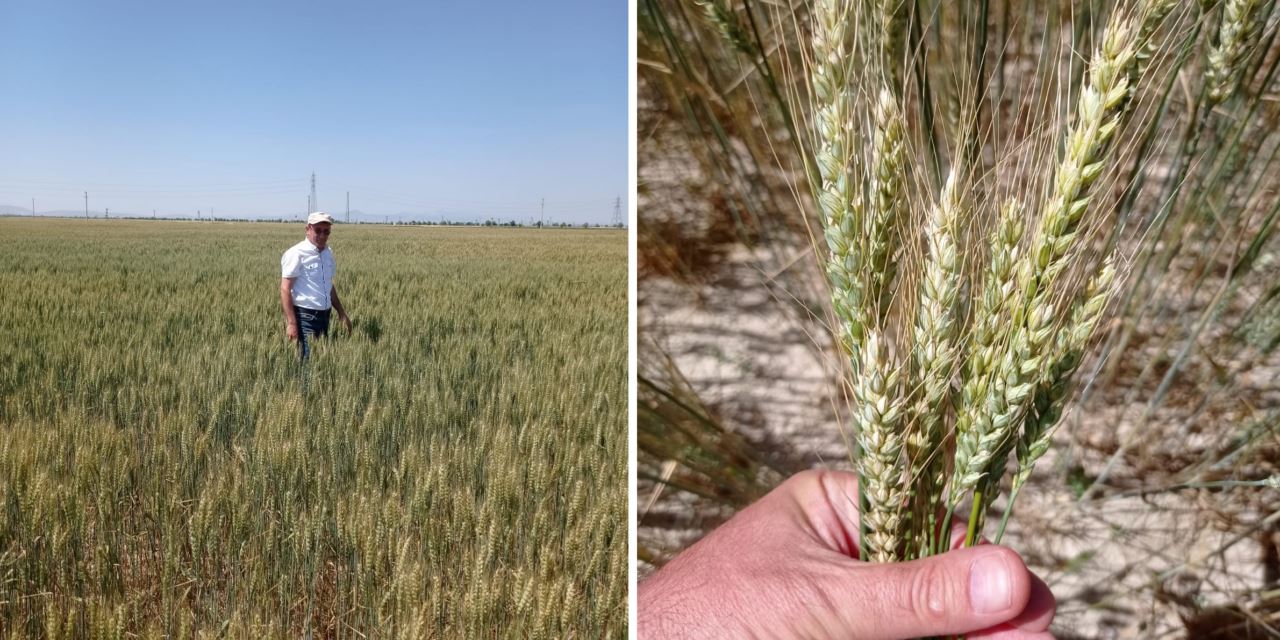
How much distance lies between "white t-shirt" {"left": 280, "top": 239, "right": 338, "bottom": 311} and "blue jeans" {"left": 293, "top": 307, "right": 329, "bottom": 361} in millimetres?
29

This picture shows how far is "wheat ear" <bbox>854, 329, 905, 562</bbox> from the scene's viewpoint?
23.6 inches

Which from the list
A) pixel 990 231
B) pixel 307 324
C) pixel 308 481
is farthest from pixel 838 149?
pixel 307 324

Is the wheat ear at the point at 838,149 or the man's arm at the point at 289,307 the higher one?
the wheat ear at the point at 838,149

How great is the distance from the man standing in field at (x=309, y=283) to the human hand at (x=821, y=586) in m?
2.18

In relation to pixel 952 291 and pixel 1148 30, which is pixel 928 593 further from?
pixel 1148 30

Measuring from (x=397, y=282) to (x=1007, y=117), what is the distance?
5292 millimetres

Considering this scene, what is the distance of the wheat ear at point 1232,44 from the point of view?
→ 773mm

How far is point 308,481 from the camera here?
1647 mm

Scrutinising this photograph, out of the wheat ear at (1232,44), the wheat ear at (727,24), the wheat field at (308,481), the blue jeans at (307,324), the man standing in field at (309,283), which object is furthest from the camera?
the blue jeans at (307,324)

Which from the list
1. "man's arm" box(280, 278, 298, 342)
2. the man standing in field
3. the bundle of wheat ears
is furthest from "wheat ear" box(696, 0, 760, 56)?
"man's arm" box(280, 278, 298, 342)

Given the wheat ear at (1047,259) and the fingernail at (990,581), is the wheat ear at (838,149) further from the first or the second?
the fingernail at (990,581)

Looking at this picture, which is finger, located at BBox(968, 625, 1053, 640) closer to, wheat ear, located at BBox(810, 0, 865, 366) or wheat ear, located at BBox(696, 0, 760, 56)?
wheat ear, located at BBox(810, 0, 865, 366)

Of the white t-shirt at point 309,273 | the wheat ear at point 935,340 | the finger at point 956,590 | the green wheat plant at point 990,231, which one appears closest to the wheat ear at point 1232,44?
the green wheat plant at point 990,231

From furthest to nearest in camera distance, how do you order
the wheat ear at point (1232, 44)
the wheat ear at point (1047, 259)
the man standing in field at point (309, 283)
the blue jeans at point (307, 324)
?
1. the blue jeans at point (307, 324)
2. the man standing in field at point (309, 283)
3. the wheat ear at point (1232, 44)
4. the wheat ear at point (1047, 259)
